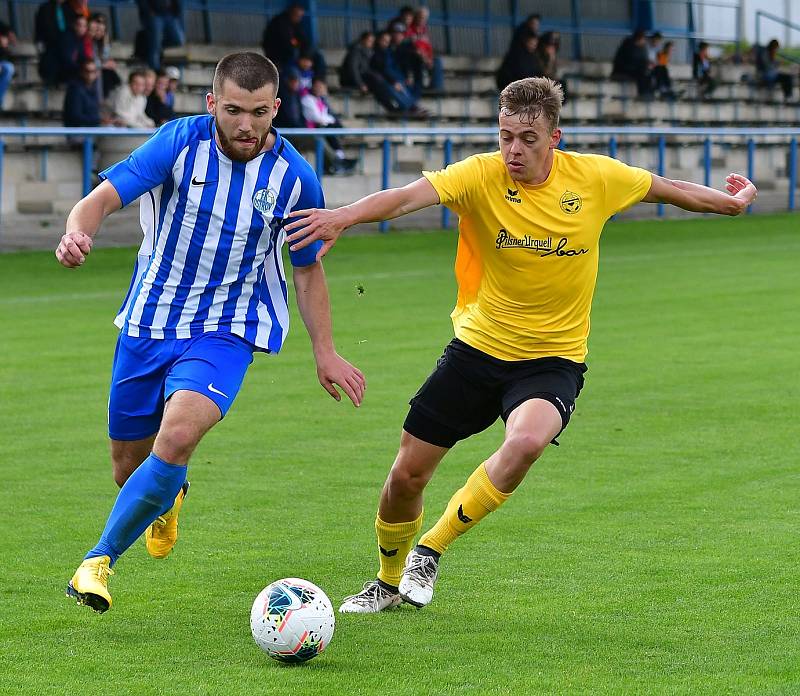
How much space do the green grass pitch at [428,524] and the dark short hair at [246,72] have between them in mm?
1842

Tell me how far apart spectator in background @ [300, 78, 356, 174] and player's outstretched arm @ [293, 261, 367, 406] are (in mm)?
15236

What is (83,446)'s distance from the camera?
27.6 ft

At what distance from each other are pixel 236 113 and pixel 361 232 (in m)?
15.7

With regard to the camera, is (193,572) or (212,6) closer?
(193,572)

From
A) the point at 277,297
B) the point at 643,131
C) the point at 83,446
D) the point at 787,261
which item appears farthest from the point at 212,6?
the point at 277,297

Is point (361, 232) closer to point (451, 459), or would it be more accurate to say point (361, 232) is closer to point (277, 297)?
point (451, 459)

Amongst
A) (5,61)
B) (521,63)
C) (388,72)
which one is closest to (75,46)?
(5,61)

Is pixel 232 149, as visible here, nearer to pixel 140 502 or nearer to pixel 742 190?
pixel 140 502

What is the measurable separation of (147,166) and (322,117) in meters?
17.2

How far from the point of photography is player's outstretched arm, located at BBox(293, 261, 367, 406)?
5.60 metres

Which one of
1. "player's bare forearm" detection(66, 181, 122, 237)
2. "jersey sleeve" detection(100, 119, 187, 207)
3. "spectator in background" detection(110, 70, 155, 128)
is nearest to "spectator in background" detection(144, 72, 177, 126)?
"spectator in background" detection(110, 70, 155, 128)

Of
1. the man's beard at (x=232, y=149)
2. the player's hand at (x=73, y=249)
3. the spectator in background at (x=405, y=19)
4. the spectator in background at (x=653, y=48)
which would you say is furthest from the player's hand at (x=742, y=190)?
the spectator in background at (x=653, y=48)

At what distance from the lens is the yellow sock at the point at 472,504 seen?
17.7 feet

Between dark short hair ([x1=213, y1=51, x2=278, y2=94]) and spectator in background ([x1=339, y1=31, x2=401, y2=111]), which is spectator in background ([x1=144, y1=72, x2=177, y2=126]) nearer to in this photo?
spectator in background ([x1=339, y1=31, x2=401, y2=111])
